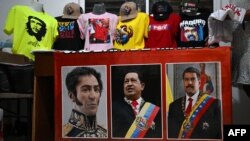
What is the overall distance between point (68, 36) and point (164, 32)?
2.91ft

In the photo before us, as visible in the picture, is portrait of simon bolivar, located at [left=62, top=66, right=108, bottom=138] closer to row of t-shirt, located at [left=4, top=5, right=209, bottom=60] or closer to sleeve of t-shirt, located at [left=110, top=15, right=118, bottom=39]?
row of t-shirt, located at [left=4, top=5, right=209, bottom=60]

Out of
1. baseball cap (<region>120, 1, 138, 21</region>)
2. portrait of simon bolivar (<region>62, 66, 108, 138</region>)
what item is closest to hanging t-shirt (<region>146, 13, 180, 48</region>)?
baseball cap (<region>120, 1, 138, 21</region>)

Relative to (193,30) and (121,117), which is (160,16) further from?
(121,117)

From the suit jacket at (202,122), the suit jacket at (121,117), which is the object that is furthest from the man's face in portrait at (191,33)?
the suit jacket at (121,117)

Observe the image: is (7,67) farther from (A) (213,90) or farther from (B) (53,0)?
(A) (213,90)

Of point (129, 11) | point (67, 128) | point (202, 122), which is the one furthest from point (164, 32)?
point (67, 128)

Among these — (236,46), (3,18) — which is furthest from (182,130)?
(3,18)

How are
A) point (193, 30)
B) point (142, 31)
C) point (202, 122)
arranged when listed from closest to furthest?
1. point (202, 122)
2. point (193, 30)
3. point (142, 31)

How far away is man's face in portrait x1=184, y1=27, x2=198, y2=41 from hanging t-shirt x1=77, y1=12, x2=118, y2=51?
646 millimetres

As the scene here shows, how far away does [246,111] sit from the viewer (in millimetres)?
3035

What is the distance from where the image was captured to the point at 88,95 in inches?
93.4

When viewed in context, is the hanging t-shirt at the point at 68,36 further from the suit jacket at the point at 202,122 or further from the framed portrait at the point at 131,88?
the suit jacket at the point at 202,122

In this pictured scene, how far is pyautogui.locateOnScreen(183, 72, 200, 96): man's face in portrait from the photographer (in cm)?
222

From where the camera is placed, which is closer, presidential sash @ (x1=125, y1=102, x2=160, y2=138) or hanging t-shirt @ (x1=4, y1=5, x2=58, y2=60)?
presidential sash @ (x1=125, y1=102, x2=160, y2=138)
